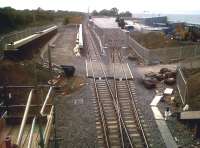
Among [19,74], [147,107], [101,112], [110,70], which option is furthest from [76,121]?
[110,70]

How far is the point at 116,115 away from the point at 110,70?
1001 cm

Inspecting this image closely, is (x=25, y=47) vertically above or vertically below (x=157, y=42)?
above

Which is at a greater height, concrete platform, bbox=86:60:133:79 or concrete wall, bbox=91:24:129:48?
concrete wall, bbox=91:24:129:48

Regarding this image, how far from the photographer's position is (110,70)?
31.7 metres

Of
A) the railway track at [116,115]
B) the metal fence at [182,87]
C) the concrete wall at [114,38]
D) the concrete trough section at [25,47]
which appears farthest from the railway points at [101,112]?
the concrete wall at [114,38]

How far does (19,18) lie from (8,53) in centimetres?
3117

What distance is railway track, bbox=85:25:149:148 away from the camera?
1892 centimetres

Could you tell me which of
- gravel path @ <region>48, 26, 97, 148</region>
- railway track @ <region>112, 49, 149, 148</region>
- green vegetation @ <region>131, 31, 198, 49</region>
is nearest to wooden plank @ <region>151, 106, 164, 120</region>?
railway track @ <region>112, 49, 149, 148</region>

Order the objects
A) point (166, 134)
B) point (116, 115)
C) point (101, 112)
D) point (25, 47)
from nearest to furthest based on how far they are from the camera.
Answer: point (166, 134) < point (116, 115) < point (101, 112) < point (25, 47)

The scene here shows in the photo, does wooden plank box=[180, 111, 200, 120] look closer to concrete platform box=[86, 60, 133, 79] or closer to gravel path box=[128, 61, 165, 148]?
gravel path box=[128, 61, 165, 148]

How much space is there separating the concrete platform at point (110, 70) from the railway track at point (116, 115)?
442 millimetres

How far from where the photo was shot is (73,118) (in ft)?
71.7

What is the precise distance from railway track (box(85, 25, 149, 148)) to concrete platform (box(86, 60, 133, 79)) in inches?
17.4

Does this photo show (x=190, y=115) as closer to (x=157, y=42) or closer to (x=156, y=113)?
(x=156, y=113)
